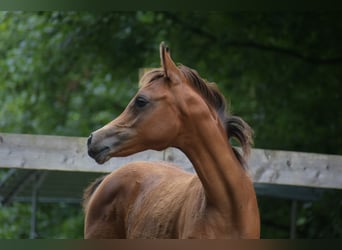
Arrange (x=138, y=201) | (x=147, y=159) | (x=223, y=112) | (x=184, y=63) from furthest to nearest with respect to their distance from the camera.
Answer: (x=184, y=63) < (x=147, y=159) < (x=138, y=201) < (x=223, y=112)

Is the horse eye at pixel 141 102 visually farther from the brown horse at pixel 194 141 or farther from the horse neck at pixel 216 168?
the horse neck at pixel 216 168

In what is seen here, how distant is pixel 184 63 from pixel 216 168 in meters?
5.14

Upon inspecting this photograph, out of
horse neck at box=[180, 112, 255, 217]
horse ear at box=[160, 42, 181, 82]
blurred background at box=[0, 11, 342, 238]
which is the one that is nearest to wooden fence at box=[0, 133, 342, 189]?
horse neck at box=[180, 112, 255, 217]

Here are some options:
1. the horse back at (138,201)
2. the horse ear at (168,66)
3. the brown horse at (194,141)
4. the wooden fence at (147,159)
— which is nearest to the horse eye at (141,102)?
the brown horse at (194,141)

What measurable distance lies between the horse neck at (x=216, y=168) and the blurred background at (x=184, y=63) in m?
4.12

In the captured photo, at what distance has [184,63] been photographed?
810 centimetres

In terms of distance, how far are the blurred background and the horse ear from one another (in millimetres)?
4216

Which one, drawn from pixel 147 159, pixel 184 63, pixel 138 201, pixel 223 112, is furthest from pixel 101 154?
pixel 184 63

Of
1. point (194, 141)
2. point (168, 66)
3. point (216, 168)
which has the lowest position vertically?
point (216, 168)

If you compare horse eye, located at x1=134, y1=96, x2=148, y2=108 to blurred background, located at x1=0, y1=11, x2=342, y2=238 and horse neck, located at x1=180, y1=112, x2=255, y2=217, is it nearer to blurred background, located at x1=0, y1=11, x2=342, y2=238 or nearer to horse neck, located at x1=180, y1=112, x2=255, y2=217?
horse neck, located at x1=180, y1=112, x2=255, y2=217

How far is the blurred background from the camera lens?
25.4ft

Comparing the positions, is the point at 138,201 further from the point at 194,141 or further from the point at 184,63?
the point at 184,63

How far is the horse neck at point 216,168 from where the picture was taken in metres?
2.98

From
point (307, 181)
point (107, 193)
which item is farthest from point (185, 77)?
point (307, 181)
